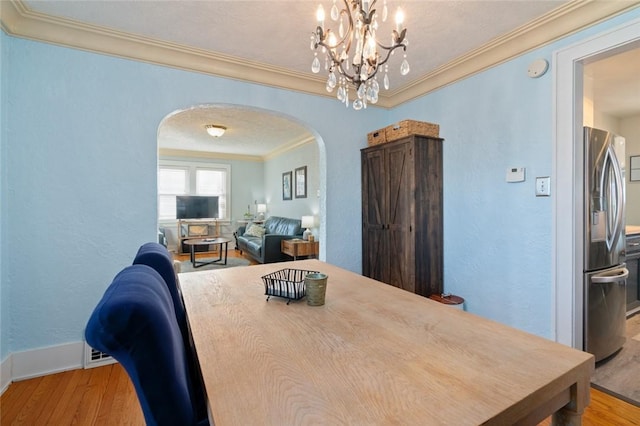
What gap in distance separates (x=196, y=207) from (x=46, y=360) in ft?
17.5

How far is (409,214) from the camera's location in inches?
105

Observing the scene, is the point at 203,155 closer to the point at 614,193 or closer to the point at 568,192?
the point at 568,192

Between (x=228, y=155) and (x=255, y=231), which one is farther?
(x=228, y=155)

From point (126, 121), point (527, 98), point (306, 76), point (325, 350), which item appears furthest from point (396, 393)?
point (306, 76)

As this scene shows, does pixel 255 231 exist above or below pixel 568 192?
below

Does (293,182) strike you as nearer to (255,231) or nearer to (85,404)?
(255,231)

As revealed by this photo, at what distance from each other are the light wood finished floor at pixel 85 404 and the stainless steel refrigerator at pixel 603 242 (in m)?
0.42

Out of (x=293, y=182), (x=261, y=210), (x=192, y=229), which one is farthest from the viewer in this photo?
(x=261, y=210)

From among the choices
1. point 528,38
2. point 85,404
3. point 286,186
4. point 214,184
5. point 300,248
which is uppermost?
point 528,38

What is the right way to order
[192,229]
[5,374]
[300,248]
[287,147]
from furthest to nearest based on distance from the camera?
[192,229] < [287,147] < [300,248] < [5,374]

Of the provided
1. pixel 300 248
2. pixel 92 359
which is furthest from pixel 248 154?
→ pixel 92 359

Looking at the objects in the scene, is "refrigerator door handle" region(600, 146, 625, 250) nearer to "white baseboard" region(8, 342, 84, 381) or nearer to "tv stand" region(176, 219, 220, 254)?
"white baseboard" region(8, 342, 84, 381)

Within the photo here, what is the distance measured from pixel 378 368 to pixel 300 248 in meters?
3.93

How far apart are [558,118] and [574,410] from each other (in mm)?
1919
